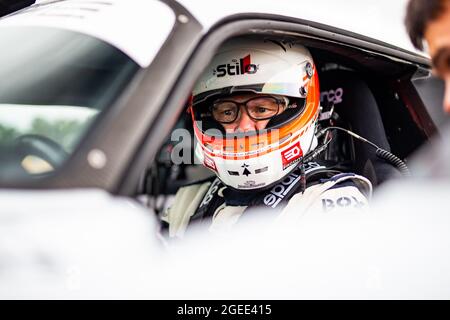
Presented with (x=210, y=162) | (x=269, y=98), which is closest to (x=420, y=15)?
(x=269, y=98)

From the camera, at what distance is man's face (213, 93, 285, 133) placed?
1.88 metres

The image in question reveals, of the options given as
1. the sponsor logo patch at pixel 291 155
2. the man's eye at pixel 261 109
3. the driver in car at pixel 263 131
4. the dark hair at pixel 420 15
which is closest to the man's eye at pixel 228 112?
the driver in car at pixel 263 131

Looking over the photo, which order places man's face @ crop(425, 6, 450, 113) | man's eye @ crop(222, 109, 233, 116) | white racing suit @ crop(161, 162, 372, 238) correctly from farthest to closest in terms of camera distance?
man's eye @ crop(222, 109, 233, 116) < white racing suit @ crop(161, 162, 372, 238) < man's face @ crop(425, 6, 450, 113)

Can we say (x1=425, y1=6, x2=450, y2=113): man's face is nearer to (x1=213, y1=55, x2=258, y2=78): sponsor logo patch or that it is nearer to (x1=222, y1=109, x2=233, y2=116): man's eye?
(x1=213, y1=55, x2=258, y2=78): sponsor logo patch

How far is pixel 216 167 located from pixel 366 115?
64cm

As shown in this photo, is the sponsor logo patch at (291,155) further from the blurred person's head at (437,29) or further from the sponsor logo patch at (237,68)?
the blurred person's head at (437,29)

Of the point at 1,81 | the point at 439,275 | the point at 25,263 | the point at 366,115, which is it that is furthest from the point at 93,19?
the point at 366,115

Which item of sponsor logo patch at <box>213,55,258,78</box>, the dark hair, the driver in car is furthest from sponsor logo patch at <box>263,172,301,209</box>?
the dark hair

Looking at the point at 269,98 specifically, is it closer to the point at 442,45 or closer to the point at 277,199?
the point at 277,199

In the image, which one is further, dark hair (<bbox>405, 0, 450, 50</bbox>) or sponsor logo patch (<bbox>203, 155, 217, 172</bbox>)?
sponsor logo patch (<bbox>203, 155, 217, 172</bbox>)

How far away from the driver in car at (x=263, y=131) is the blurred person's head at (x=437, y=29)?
0.50 m

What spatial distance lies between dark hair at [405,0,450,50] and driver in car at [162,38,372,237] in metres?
0.45

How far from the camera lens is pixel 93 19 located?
1324 millimetres

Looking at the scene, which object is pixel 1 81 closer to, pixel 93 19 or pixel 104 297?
pixel 93 19
